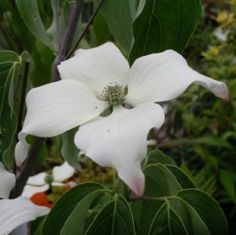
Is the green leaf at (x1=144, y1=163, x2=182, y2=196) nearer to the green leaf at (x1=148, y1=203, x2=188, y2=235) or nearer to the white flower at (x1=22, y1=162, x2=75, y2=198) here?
the green leaf at (x1=148, y1=203, x2=188, y2=235)

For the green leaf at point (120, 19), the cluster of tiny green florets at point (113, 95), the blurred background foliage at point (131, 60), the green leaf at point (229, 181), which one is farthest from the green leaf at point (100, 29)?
the green leaf at point (229, 181)

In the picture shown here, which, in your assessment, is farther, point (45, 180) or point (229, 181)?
point (229, 181)

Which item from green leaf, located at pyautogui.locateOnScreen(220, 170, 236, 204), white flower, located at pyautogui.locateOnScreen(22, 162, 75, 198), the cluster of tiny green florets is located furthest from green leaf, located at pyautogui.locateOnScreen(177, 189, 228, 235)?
green leaf, located at pyautogui.locateOnScreen(220, 170, 236, 204)

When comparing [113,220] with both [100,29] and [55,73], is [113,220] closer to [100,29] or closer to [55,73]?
[55,73]

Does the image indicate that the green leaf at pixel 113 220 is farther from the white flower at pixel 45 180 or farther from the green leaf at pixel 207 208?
the white flower at pixel 45 180

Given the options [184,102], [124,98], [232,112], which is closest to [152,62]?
[124,98]

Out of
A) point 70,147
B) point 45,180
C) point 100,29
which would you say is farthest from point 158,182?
point 45,180
